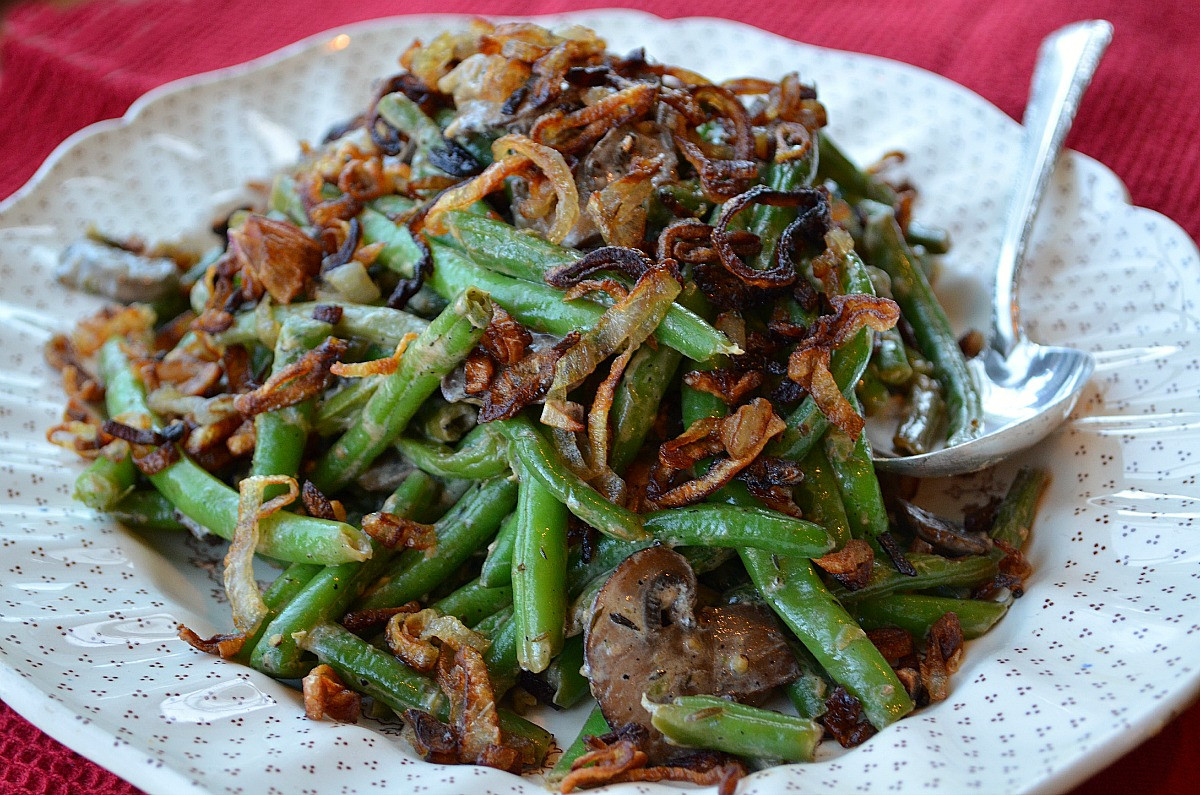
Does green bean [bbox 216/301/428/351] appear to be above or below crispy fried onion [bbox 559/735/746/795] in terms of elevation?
above

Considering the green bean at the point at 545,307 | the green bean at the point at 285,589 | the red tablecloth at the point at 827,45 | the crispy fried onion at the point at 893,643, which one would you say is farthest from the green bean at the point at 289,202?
the crispy fried onion at the point at 893,643

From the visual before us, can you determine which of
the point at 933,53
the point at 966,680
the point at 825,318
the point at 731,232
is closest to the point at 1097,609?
the point at 966,680

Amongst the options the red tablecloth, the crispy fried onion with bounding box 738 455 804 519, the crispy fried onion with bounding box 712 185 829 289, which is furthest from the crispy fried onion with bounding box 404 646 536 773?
the red tablecloth

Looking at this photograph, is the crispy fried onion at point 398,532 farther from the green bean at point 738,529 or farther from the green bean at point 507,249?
the green bean at point 507,249

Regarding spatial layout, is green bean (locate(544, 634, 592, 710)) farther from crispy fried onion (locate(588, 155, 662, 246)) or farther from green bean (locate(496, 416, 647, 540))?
crispy fried onion (locate(588, 155, 662, 246))

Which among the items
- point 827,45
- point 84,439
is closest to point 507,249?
point 84,439

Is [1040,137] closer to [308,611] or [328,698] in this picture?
[308,611]

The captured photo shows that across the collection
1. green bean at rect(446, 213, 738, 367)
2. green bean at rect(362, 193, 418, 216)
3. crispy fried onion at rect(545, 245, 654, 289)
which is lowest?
green bean at rect(362, 193, 418, 216)
